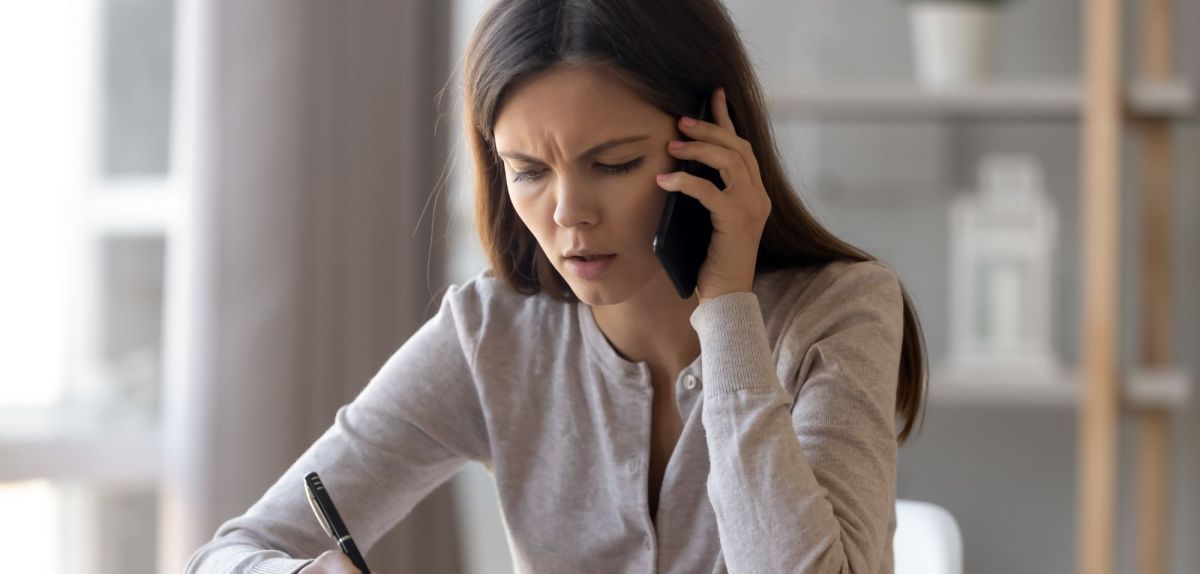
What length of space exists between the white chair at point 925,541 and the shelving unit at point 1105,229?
94 cm

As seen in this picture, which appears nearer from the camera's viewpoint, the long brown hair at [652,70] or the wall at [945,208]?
the long brown hair at [652,70]

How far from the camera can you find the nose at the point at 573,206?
1.01 metres

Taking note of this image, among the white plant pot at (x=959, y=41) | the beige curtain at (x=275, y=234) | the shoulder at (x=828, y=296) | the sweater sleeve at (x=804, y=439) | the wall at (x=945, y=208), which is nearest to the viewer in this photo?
the sweater sleeve at (x=804, y=439)

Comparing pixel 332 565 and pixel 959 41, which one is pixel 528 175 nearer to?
pixel 332 565

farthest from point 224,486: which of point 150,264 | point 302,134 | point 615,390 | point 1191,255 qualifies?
point 1191,255

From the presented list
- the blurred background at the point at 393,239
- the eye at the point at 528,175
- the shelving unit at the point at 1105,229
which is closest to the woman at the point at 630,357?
the eye at the point at 528,175

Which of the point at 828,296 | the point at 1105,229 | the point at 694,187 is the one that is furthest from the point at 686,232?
the point at 1105,229

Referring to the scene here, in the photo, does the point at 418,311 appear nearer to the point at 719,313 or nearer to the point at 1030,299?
the point at 1030,299

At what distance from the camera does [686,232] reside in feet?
3.39

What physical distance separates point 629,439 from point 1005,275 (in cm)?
124

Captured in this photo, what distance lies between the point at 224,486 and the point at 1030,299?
1302 millimetres

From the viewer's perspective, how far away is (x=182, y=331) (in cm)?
198

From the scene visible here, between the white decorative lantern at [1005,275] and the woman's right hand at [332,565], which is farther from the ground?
the white decorative lantern at [1005,275]

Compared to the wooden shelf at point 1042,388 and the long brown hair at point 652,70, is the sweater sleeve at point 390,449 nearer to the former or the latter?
the long brown hair at point 652,70
